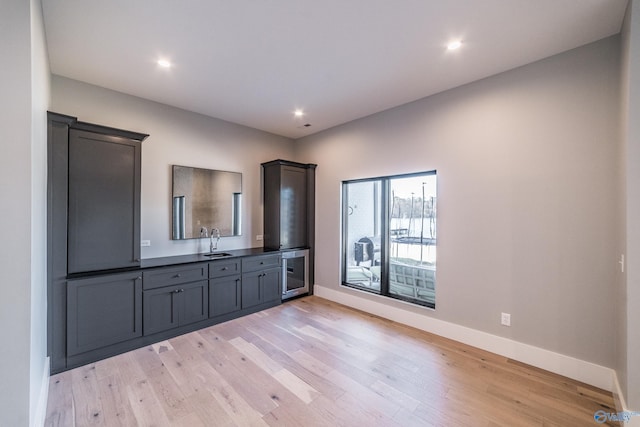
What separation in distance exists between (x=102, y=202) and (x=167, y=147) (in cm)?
119

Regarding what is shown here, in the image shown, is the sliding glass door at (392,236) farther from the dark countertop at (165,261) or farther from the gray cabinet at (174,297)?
the gray cabinet at (174,297)

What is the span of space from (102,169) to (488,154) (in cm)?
409

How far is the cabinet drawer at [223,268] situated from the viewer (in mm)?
3434

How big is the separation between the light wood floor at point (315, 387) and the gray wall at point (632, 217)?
480mm

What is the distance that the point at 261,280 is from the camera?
13.0 ft

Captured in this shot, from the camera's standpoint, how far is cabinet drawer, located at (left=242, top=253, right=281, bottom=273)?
3.79 metres

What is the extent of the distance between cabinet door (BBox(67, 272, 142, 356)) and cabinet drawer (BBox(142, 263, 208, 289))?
0.09 metres

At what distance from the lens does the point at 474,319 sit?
2.95 meters

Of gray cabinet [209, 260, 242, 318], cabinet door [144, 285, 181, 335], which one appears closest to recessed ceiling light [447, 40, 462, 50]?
gray cabinet [209, 260, 242, 318]

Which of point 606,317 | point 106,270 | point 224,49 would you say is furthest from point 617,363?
point 106,270

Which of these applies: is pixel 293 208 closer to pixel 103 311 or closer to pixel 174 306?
pixel 174 306

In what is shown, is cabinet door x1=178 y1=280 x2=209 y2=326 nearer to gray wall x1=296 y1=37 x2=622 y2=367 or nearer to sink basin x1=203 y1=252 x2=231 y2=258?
sink basin x1=203 y1=252 x2=231 y2=258

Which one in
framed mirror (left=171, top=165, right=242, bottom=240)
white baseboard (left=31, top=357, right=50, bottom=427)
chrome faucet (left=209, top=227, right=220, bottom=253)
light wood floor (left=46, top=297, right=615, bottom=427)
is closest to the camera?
white baseboard (left=31, top=357, right=50, bottom=427)

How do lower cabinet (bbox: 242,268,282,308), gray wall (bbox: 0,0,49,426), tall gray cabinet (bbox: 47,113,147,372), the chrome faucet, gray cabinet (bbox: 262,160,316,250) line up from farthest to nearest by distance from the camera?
gray cabinet (bbox: 262,160,316,250) < the chrome faucet < lower cabinet (bbox: 242,268,282,308) < tall gray cabinet (bbox: 47,113,147,372) < gray wall (bbox: 0,0,49,426)
